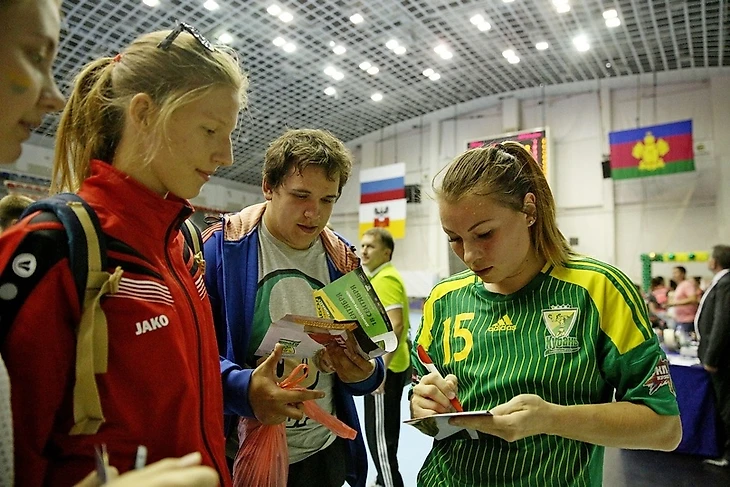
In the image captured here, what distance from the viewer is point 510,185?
1230 millimetres

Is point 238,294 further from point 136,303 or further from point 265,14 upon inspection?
point 265,14

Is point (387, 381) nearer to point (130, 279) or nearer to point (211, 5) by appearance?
point (130, 279)

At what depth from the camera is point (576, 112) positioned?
11.7 meters

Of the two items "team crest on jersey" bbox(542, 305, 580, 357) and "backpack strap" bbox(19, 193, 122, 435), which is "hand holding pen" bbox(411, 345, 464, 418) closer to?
"team crest on jersey" bbox(542, 305, 580, 357)

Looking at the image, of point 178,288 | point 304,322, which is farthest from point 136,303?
point 304,322

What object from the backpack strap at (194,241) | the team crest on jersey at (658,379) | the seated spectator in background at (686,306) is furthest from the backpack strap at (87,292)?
the seated spectator in background at (686,306)

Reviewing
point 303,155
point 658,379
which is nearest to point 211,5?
point 303,155

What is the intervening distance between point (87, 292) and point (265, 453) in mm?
766

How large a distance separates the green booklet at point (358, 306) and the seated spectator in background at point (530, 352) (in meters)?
0.16

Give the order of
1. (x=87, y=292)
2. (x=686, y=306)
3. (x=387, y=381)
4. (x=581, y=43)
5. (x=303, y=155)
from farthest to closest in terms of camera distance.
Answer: (x=581, y=43)
(x=686, y=306)
(x=387, y=381)
(x=303, y=155)
(x=87, y=292)

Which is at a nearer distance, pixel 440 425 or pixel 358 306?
pixel 440 425

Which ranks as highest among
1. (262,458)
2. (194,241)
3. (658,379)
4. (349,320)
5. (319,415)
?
(194,241)

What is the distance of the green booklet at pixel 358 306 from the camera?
48.4 inches

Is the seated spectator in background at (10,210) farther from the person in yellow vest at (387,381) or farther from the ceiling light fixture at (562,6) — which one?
the ceiling light fixture at (562,6)
